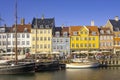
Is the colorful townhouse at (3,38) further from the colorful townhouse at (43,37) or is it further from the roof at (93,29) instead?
the roof at (93,29)

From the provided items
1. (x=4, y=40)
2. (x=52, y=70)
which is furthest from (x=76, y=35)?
(x=52, y=70)

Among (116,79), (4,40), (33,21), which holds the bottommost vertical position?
(116,79)

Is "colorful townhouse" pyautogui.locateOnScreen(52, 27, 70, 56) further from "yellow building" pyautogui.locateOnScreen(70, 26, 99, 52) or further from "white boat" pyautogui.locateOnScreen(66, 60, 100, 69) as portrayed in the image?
"white boat" pyautogui.locateOnScreen(66, 60, 100, 69)

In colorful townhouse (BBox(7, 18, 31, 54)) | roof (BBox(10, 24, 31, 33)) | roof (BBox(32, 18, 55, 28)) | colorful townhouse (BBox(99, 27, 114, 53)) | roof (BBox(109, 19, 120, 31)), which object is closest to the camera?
colorful townhouse (BBox(7, 18, 31, 54))

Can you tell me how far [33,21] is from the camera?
88312 millimetres

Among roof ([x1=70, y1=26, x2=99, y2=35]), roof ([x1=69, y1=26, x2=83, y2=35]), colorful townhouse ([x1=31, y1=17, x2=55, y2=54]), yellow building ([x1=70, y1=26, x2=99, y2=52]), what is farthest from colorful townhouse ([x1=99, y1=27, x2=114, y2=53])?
colorful townhouse ([x1=31, y1=17, x2=55, y2=54])

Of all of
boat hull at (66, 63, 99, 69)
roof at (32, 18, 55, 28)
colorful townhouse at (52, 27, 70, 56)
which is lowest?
boat hull at (66, 63, 99, 69)

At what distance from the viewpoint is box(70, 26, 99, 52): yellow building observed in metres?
86.7

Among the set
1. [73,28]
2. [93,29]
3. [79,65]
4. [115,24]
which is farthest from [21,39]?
[115,24]

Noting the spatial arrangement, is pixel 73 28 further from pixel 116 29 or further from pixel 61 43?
pixel 116 29

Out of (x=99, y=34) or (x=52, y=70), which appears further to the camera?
(x=99, y=34)

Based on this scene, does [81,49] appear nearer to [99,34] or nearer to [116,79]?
[99,34]

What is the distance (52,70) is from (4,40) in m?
30.0

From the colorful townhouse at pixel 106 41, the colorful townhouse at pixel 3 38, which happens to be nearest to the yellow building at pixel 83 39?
the colorful townhouse at pixel 106 41
